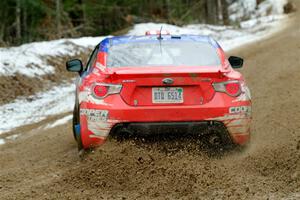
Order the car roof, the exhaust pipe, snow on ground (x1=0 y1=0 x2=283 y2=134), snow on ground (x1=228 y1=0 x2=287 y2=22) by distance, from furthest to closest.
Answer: snow on ground (x1=228 y1=0 x2=287 y2=22)
snow on ground (x1=0 y1=0 x2=283 y2=134)
the car roof
the exhaust pipe

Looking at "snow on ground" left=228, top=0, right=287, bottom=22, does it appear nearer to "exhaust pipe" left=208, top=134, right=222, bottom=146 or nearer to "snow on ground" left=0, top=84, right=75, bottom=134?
"snow on ground" left=0, top=84, right=75, bottom=134

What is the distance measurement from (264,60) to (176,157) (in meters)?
10.4

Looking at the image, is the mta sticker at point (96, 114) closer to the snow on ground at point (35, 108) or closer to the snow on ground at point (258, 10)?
the snow on ground at point (35, 108)

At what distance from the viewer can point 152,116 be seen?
270 inches

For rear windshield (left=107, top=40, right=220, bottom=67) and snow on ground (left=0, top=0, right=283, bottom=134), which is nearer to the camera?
rear windshield (left=107, top=40, right=220, bottom=67)

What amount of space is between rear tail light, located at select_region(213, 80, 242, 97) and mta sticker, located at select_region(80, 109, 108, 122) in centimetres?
123

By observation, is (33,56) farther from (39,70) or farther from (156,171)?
(156,171)

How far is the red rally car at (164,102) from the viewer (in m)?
6.85

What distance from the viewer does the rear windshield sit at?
7324 mm

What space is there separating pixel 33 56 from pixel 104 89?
1036 centimetres

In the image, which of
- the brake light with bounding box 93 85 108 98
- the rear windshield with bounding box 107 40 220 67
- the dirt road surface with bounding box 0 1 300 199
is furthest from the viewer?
the rear windshield with bounding box 107 40 220 67

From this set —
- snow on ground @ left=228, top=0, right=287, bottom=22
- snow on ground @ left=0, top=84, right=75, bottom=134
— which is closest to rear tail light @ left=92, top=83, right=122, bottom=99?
snow on ground @ left=0, top=84, right=75, bottom=134

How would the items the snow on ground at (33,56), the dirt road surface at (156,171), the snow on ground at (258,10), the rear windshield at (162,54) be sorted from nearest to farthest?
the dirt road surface at (156,171)
the rear windshield at (162,54)
the snow on ground at (33,56)
the snow on ground at (258,10)

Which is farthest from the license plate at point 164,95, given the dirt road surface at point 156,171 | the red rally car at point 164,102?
the dirt road surface at point 156,171
